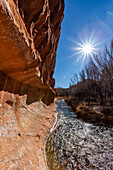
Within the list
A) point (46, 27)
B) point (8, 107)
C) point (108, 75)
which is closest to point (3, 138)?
point (8, 107)

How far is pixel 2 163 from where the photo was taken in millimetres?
1331

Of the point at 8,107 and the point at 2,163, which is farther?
the point at 8,107

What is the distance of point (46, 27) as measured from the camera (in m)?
3.23

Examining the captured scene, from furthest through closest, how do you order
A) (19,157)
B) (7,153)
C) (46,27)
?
(46,27)
(19,157)
(7,153)

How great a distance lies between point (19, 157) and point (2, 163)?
423 millimetres

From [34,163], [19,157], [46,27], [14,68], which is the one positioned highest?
[46,27]

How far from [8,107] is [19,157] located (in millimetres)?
1353

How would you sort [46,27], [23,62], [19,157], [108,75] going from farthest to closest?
[108,75] → [46,27] → [23,62] → [19,157]

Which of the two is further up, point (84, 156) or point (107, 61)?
point (107, 61)

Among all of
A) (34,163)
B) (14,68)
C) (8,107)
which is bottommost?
(34,163)

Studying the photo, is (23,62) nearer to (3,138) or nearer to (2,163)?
(3,138)

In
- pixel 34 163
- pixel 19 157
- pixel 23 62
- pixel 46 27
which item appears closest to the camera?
pixel 19 157

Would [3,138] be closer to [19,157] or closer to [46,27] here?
[19,157]

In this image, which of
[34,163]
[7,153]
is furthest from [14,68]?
[34,163]
